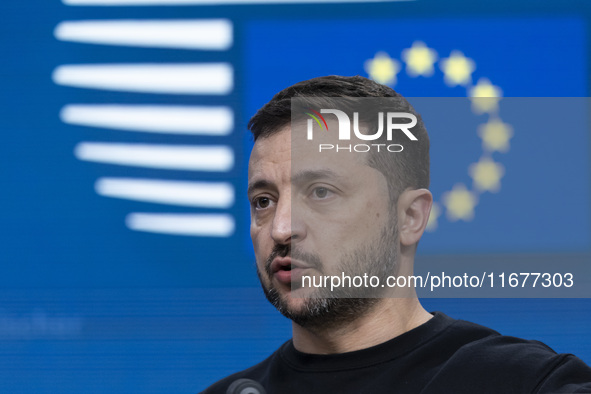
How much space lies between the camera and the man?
1.34m

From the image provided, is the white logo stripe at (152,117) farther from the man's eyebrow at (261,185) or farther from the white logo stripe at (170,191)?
the man's eyebrow at (261,185)

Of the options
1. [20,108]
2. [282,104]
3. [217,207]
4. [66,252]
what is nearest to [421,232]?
[282,104]

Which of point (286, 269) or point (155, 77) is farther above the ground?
point (155, 77)

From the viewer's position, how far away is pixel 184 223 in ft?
6.98

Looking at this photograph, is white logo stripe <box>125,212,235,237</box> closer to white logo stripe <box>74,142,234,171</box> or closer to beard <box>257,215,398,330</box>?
white logo stripe <box>74,142,234,171</box>

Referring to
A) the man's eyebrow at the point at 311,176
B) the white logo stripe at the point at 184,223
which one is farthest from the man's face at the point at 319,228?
the white logo stripe at the point at 184,223

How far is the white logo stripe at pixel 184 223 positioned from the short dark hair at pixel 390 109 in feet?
2.15

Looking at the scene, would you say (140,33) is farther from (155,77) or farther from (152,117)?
(152,117)

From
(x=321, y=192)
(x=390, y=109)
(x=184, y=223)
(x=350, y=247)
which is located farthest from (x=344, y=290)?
(x=184, y=223)

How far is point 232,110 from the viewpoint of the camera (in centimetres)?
217

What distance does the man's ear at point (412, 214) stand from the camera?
4.68 ft

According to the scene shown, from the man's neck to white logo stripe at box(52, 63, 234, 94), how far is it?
1.01m

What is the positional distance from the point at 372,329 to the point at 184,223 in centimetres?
88

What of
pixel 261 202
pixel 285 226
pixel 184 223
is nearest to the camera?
pixel 285 226
